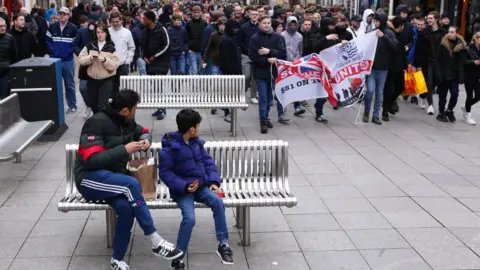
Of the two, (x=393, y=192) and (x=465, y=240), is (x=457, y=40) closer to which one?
(x=393, y=192)

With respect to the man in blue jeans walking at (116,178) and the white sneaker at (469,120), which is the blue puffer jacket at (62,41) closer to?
the white sneaker at (469,120)

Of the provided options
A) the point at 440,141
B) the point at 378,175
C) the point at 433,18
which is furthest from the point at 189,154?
the point at 433,18

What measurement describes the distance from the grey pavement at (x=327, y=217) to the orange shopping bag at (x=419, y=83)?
2.38 m

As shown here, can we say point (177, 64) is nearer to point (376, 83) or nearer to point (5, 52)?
point (5, 52)

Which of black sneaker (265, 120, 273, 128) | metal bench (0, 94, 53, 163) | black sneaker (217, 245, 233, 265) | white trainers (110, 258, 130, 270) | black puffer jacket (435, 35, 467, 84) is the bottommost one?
black sneaker (265, 120, 273, 128)

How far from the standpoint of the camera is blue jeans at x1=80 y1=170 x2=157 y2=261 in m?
5.35

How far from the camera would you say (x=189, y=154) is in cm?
563

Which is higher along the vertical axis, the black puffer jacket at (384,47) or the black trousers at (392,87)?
the black puffer jacket at (384,47)

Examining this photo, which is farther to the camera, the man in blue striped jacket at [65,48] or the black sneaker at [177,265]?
the man in blue striped jacket at [65,48]

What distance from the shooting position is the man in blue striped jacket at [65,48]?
12.7 meters

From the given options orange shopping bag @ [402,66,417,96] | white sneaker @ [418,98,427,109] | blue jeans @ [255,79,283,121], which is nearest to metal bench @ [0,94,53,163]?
blue jeans @ [255,79,283,121]

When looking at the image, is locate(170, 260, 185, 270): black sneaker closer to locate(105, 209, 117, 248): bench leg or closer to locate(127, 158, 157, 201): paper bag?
locate(127, 158, 157, 201): paper bag

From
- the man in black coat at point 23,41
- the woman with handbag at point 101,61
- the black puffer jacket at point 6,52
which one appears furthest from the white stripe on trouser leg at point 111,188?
the man in black coat at point 23,41

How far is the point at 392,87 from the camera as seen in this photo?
12266 millimetres
